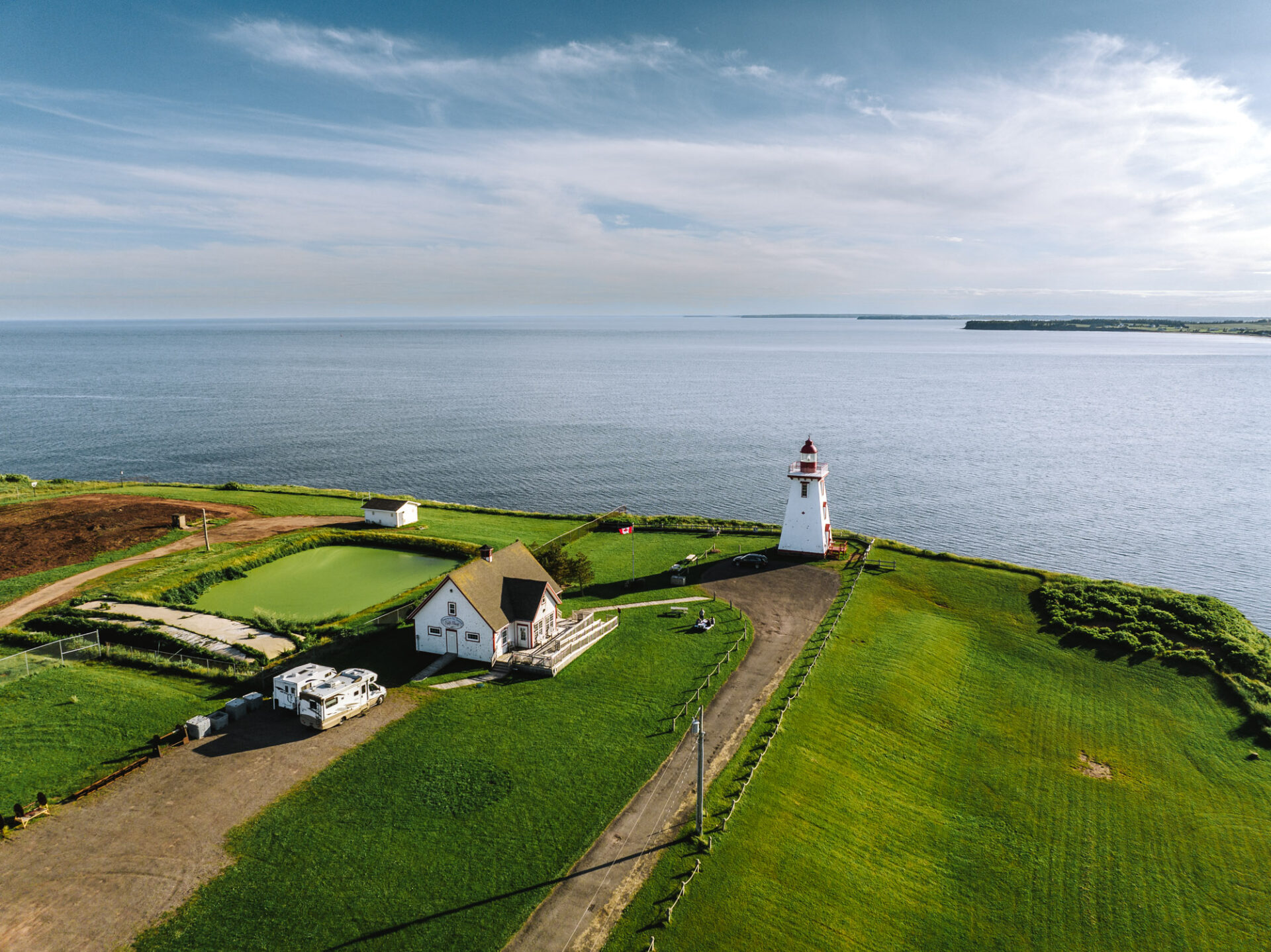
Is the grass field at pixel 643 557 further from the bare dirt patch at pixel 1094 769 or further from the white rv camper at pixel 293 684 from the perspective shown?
the bare dirt patch at pixel 1094 769

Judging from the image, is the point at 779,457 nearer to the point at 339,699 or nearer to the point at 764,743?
the point at 764,743

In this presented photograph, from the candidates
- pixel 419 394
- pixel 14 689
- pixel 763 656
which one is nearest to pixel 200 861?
pixel 14 689

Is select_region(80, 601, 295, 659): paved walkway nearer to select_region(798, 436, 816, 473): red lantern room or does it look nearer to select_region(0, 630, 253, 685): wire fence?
select_region(0, 630, 253, 685): wire fence

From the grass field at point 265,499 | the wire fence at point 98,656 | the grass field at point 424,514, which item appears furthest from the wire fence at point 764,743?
the grass field at point 265,499

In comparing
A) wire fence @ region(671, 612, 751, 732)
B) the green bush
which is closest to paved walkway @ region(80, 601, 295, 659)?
wire fence @ region(671, 612, 751, 732)

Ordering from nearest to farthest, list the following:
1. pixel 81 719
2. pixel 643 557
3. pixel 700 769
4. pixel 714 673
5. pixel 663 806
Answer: pixel 700 769
pixel 663 806
pixel 81 719
pixel 714 673
pixel 643 557

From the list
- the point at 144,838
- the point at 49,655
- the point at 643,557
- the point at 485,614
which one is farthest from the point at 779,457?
the point at 144,838

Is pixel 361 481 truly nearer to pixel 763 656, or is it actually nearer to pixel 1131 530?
pixel 763 656
